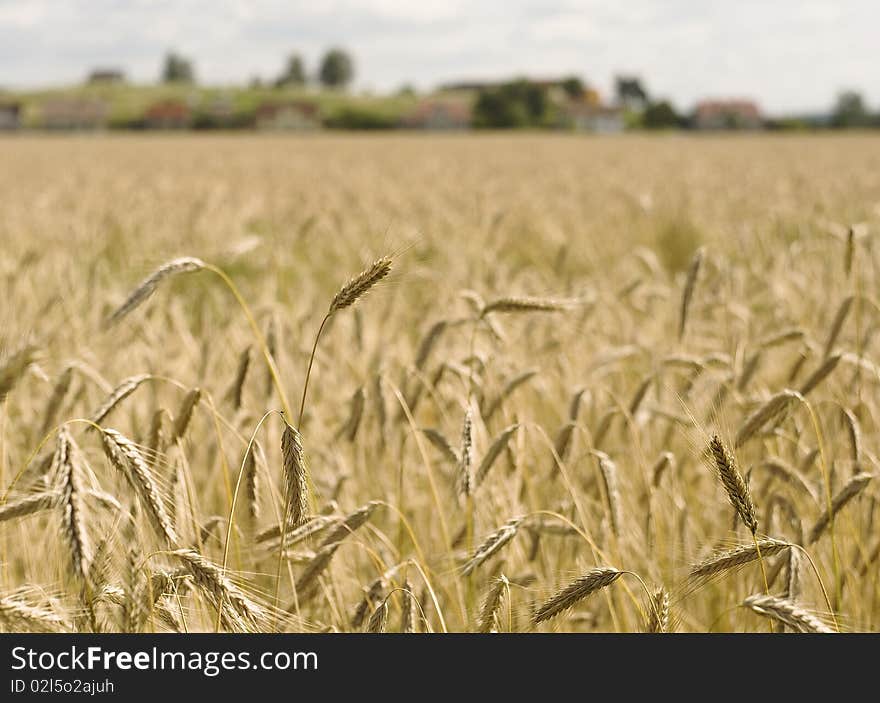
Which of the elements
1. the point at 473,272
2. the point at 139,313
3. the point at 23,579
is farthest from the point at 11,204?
the point at 23,579

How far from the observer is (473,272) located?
571cm

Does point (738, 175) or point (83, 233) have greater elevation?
point (738, 175)

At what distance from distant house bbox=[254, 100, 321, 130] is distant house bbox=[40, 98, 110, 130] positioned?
18.0 meters

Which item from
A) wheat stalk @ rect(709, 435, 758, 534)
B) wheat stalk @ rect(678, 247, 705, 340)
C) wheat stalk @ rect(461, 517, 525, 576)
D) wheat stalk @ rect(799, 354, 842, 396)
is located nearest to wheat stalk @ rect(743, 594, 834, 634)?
wheat stalk @ rect(709, 435, 758, 534)

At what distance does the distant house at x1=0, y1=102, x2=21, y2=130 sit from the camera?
109 m

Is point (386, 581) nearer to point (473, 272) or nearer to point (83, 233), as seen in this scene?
point (473, 272)

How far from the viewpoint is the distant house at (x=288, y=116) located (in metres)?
108

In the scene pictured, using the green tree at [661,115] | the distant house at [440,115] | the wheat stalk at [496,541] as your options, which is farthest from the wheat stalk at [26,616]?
the distant house at [440,115]

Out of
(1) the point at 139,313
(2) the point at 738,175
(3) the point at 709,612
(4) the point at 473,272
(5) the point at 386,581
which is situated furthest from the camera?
(2) the point at 738,175

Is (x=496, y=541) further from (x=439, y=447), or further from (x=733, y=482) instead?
(x=439, y=447)

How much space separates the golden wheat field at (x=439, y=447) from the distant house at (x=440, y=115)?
101m

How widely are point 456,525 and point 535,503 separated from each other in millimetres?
432

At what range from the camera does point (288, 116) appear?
109 m

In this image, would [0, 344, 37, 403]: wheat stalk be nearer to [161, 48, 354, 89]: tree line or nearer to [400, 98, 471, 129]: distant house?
[400, 98, 471, 129]: distant house
